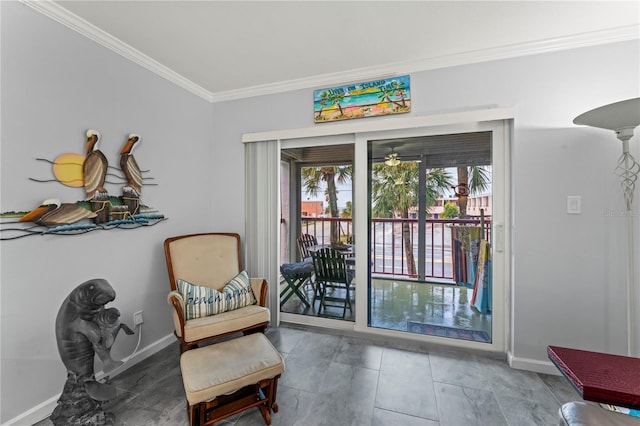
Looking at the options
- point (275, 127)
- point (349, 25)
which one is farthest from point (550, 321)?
point (275, 127)

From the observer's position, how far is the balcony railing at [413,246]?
2.42 metres

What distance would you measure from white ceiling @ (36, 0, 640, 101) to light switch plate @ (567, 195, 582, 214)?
1.13 metres

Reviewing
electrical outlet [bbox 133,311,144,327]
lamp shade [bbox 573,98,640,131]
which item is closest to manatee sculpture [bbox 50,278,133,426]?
electrical outlet [bbox 133,311,144,327]

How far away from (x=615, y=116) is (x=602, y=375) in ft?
4.86

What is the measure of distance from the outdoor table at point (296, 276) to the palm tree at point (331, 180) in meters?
0.45

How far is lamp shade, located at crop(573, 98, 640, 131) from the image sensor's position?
4.78 feet

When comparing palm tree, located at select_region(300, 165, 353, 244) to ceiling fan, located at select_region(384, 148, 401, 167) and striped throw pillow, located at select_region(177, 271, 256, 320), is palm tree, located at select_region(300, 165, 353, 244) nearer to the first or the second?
ceiling fan, located at select_region(384, 148, 401, 167)

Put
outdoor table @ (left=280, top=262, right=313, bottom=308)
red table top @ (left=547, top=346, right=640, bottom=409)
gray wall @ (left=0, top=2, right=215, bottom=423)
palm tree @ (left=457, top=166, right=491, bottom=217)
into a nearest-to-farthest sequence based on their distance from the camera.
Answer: red table top @ (left=547, top=346, right=640, bottom=409) < gray wall @ (left=0, top=2, right=215, bottom=423) < palm tree @ (left=457, top=166, right=491, bottom=217) < outdoor table @ (left=280, top=262, right=313, bottom=308)

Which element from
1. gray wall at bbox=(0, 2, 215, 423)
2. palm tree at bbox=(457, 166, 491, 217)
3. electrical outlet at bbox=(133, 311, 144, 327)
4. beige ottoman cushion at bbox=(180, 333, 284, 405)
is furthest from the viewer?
palm tree at bbox=(457, 166, 491, 217)

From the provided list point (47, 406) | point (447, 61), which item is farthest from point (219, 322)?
point (447, 61)

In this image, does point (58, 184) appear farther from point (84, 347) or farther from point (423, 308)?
point (423, 308)

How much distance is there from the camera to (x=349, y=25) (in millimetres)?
1766

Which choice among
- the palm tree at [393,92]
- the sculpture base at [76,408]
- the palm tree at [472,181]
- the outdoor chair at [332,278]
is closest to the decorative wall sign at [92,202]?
the sculpture base at [76,408]

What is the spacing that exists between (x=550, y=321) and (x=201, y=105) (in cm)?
372
